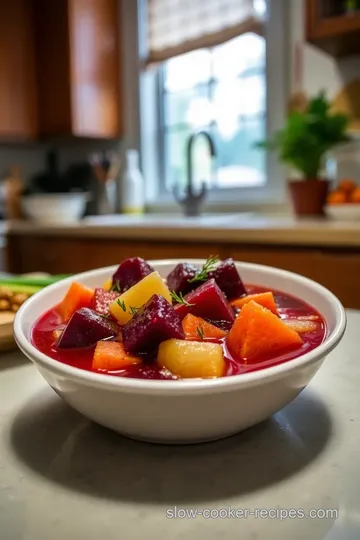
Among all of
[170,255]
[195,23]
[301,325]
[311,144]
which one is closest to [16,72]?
[195,23]

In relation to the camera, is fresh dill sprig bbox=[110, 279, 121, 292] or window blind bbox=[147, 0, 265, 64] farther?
window blind bbox=[147, 0, 265, 64]

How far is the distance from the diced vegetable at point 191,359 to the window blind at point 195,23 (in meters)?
2.59

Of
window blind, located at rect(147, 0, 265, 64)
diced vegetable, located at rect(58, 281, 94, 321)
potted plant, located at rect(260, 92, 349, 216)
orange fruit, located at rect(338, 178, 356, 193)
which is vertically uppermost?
window blind, located at rect(147, 0, 265, 64)

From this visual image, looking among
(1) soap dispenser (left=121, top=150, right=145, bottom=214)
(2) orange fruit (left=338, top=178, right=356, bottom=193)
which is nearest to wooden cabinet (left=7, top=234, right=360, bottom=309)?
(2) orange fruit (left=338, top=178, right=356, bottom=193)

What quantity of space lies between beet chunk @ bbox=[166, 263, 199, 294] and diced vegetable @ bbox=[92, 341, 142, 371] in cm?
15

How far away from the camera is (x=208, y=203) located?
3.01m

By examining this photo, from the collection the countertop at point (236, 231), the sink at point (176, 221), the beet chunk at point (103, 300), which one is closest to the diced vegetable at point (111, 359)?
the beet chunk at point (103, 300)

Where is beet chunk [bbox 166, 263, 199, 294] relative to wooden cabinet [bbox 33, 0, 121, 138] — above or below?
below

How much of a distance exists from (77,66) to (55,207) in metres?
0.82

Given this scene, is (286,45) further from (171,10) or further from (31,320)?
(31,320)

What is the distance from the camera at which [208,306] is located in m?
0.54

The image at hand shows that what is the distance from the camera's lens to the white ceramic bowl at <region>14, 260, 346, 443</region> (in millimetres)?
381

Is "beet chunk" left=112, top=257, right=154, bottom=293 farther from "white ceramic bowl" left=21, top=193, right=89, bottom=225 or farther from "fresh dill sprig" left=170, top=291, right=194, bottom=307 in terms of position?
"white ceramic bowl" left=21, top=193, right=89, bottom=225

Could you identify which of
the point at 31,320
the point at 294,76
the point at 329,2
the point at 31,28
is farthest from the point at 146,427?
the point at 31,28
